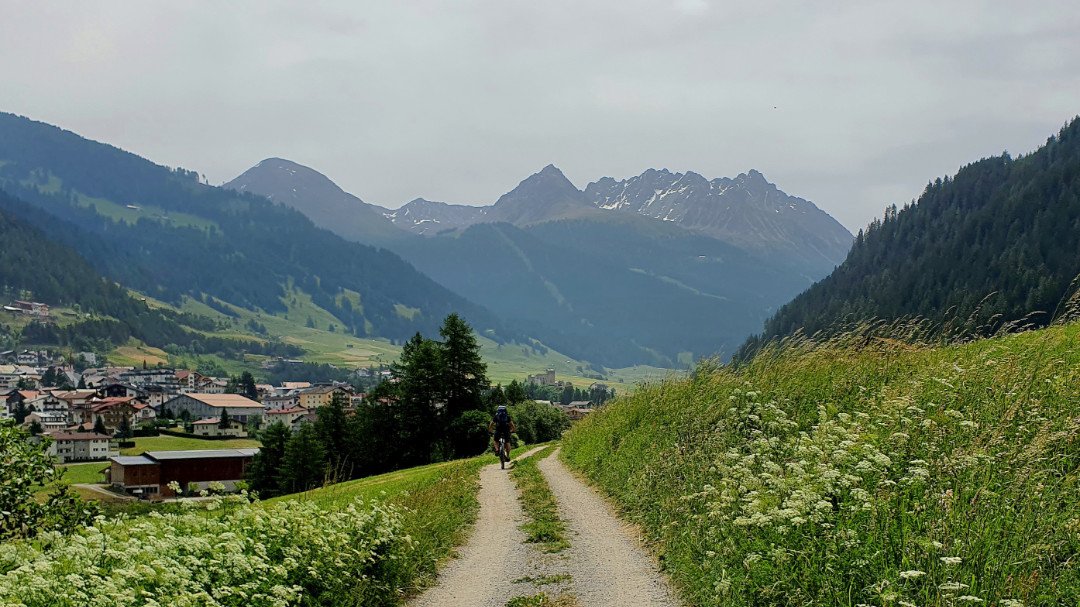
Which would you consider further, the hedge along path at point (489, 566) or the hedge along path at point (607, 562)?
the hedge along path at point (489, 566)

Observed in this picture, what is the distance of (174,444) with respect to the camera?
176 m

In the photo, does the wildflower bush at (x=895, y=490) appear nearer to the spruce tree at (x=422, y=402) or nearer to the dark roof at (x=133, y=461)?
the spruce tree at (x=422, y=402)

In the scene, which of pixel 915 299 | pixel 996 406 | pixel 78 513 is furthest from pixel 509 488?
pixel 915 299

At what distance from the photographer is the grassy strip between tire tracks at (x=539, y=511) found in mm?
16686

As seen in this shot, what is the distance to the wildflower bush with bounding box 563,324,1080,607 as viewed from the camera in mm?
7969

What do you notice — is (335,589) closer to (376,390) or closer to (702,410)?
(702,410)

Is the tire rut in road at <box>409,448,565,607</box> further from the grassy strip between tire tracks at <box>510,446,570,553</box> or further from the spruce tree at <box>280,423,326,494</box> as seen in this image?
the spruce tree at <box>280,423,326,494</box>

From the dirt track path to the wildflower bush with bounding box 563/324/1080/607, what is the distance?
1.92ft

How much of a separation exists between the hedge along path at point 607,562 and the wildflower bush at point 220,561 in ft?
10.1

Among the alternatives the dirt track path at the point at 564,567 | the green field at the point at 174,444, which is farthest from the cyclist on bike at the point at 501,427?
the green field at the point at 174,444

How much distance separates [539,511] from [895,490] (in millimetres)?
11677

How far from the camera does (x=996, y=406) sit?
11.7m

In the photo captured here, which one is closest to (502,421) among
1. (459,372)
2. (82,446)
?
(459,372)

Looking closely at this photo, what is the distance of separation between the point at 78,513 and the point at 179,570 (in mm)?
11383
